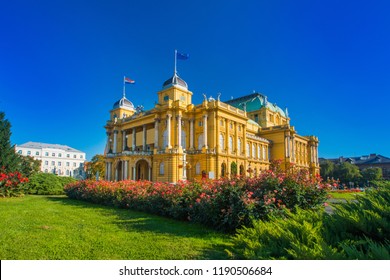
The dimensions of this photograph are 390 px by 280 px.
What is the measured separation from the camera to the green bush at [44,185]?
26109 mm

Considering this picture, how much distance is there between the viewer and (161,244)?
691 cm

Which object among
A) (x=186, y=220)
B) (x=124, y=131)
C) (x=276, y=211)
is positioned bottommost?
(x=186, y=220)

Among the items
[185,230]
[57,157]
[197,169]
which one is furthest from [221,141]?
[57,157]

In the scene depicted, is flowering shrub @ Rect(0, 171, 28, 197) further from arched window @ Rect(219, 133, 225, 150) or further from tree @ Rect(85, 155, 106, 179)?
tree @ Rect(85, 155, 106, 179)

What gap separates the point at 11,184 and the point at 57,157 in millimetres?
78351

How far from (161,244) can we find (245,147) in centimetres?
4092

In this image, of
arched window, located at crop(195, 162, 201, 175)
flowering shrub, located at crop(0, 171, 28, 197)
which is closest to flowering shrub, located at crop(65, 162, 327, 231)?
flowering shrub, located at crop(0, 171, 28, 197)

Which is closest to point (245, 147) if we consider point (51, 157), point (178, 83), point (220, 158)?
point (220, 158)

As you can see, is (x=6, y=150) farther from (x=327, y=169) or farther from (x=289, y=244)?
(x=327, y=169)

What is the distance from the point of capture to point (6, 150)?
2103 centimetres

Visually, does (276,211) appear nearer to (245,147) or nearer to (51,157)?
(245,147)

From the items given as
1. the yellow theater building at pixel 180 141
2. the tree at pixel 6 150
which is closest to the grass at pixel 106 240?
the tree at pixel 6 150

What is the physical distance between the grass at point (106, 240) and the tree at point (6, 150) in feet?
42.6

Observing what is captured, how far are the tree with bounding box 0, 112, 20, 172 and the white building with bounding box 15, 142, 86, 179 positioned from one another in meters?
66.0
